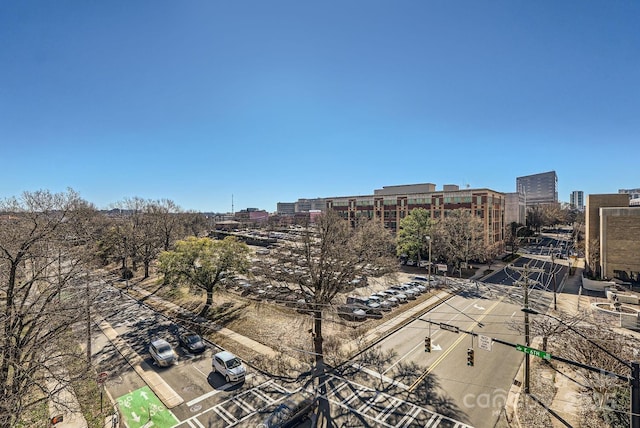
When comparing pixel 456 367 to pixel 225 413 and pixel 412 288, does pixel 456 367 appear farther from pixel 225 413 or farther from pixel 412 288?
pixel 412 288

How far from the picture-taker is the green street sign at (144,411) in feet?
50.9

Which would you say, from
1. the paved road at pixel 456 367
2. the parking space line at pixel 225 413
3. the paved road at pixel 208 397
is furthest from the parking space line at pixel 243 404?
the paved road at pixel 456 367

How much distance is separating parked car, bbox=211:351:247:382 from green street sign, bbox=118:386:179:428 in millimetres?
3618

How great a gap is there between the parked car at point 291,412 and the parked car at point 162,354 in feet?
30.7

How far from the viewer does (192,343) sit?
76.7ft

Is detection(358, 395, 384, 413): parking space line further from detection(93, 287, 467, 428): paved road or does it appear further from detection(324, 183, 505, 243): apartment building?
detection(324, 183, 505, 243): apartment building

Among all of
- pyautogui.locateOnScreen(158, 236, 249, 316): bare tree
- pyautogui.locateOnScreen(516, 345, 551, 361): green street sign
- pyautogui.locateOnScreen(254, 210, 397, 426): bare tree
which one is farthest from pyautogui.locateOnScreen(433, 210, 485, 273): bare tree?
→ pyautogui.locateOnScreen(516, 345, 551, 361): green street sign

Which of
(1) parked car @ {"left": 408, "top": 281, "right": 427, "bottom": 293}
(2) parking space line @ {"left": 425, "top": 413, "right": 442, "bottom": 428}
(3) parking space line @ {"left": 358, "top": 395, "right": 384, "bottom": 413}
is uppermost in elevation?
(1) parked car @ {"left": 408, "top": 281, "right": 427, "bottom": 293}

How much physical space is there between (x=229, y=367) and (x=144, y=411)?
481cm

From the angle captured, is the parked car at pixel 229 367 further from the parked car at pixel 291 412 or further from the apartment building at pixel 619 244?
the apartment building at pixel 619 244

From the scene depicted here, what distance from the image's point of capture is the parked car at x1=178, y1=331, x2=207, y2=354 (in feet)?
75.6

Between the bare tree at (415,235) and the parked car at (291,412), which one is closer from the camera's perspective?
the parked car at (291,412)

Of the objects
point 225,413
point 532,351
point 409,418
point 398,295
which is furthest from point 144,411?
point 398,295

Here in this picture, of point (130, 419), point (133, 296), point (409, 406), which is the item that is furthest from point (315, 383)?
point (133, 296)
